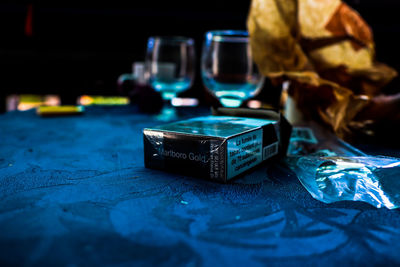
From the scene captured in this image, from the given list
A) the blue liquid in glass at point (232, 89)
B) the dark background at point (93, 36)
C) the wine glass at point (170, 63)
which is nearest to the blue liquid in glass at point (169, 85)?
the wine glass at point (170, 63)

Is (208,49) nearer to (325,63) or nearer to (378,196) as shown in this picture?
(325,63)

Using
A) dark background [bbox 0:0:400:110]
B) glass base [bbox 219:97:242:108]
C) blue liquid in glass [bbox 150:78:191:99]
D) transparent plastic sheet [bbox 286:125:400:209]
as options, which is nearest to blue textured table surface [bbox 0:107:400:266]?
transparent plastic sheet [bbox 286:125:400:209]

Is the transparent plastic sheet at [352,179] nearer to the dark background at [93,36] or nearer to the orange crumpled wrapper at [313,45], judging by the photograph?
the orange crumpled wrapper at [313,45]

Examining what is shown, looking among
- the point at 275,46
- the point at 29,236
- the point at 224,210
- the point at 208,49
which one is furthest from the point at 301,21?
the point at 29,236

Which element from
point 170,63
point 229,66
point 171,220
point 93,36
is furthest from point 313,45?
point 93,36

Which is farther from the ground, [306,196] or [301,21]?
[301,21]
